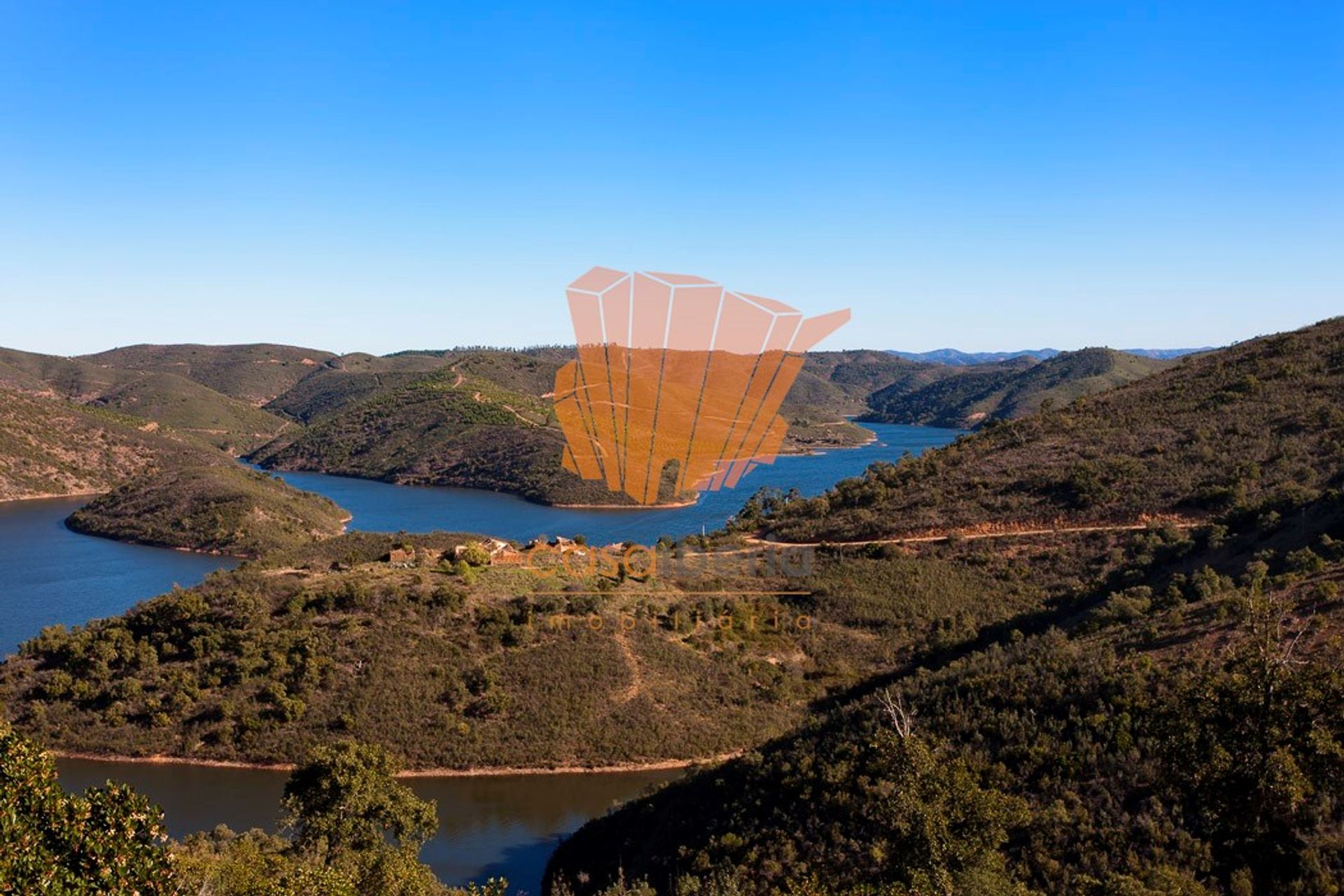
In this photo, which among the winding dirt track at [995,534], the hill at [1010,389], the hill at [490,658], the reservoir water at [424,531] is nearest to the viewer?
the reservoir water at [424,531]

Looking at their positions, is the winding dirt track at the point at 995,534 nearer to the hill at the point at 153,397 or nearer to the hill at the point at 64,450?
the hill at the point at 64,450

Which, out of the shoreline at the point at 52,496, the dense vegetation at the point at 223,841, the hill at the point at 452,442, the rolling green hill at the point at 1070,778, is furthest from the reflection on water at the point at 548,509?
the rolling green hill at the point at 1070,778

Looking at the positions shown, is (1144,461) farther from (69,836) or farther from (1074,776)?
(69,836)

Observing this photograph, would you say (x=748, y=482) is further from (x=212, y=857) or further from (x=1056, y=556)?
(x=212, y=857)

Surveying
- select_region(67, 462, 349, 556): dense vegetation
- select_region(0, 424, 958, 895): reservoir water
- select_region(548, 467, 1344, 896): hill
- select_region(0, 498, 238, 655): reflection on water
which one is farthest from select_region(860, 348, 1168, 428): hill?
select_region(548, 467, 1344, 896): hill

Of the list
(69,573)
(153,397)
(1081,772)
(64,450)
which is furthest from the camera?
(153,397)

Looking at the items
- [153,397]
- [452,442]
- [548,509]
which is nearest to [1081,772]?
[548,509]

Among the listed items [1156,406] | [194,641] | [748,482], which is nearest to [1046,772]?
[194,641]
